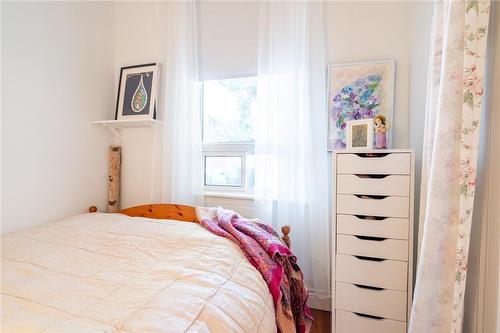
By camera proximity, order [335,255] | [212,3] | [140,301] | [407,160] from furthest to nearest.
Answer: [212,3] → [335,255] → [407,160] → [140,301]

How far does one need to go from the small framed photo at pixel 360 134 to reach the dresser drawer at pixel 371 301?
2.68 feet

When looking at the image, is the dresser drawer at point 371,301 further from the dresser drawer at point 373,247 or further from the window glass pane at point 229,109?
the window glass pane at point 229,109

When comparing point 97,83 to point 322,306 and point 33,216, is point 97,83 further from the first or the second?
point 322,306

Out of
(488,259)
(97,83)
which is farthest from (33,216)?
(488,259)

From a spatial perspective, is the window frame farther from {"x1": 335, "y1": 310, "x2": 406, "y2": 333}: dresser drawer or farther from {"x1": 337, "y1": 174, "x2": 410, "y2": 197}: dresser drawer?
{"x1": 335, "y1": 310, "x2": 406, "y2": 333}: dresser drawer

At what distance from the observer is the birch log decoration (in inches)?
89.0

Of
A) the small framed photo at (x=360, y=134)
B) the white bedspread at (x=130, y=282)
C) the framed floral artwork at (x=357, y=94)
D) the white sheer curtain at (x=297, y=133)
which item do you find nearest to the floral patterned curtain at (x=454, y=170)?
the small framed photo at (x=360, y=134)

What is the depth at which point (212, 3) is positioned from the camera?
6.80ft

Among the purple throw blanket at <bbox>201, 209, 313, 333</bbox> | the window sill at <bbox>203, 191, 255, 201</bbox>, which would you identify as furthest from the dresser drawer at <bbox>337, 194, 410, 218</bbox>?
the window sill at <bbox>203, 191, 255, 201</bbox>

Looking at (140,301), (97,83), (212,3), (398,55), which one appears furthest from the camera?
(97,83)

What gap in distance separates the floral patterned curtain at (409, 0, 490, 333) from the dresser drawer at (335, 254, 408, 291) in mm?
434

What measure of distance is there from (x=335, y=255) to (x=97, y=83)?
2.34 m

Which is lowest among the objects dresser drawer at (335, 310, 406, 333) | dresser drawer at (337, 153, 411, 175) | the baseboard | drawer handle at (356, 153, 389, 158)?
the baseboard

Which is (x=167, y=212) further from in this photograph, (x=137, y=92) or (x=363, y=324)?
(x=363, y=324)
